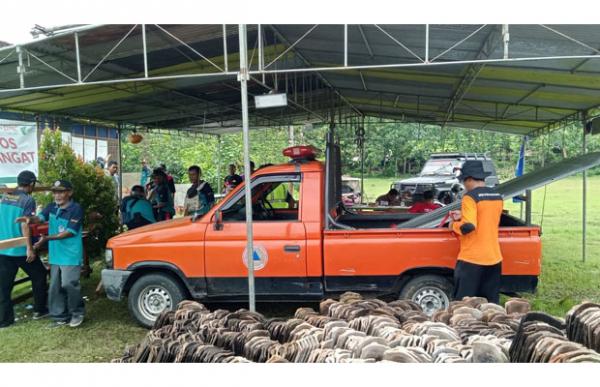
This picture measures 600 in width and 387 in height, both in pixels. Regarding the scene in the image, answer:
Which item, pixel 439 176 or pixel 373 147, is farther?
pixel 373 147

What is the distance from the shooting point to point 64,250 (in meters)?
5.80

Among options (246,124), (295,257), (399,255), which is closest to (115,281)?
(295,257)

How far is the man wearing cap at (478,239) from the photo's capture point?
15.8 ft

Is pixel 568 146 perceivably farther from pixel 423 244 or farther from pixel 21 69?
pixel 21 69

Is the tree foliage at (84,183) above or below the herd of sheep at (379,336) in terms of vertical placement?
above

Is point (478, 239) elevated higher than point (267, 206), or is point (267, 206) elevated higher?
point (267, 206)

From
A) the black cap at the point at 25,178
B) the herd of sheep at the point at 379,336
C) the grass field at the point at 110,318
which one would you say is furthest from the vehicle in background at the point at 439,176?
the herd of sheep at the point at 379,336

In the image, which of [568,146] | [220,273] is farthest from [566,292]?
[568,146]

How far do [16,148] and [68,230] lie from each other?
245 inches

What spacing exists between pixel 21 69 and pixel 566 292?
7897 millimetres

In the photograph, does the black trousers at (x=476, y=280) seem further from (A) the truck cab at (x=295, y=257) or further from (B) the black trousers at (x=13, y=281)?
(B) the black trousers at (x=13, y=281)

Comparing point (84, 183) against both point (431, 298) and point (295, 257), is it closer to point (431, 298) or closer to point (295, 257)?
point (295, 257)

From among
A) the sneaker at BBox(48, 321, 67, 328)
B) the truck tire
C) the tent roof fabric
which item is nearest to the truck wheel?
the tent roof fabric

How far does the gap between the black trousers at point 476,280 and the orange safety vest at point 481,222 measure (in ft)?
0.23
